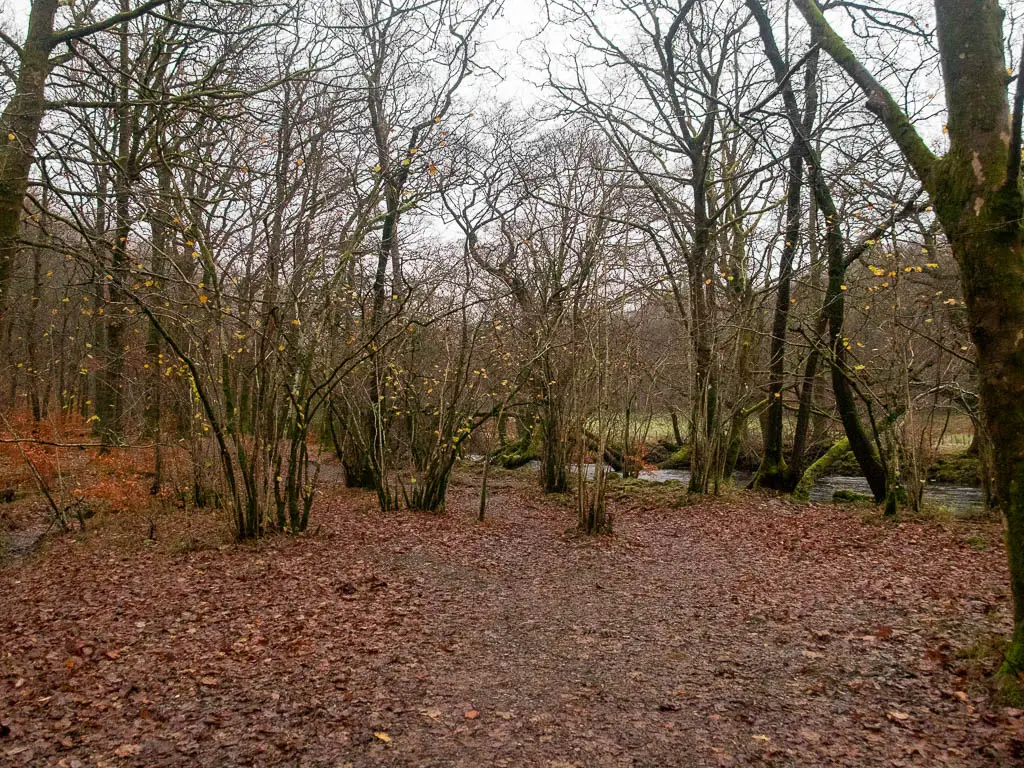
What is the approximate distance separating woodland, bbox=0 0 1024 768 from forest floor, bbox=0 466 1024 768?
0.04 m

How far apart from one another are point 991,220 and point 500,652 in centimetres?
413

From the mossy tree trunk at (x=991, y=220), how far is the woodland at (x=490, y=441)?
0.06 feet

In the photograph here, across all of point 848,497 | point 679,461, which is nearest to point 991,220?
point 848,497

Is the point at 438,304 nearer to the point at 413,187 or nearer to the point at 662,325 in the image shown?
the point at 413,187

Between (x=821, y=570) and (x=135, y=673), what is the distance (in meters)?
6.32

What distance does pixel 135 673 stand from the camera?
450 cm

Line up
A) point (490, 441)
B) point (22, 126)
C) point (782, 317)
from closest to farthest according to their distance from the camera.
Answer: point (22, 126) → point (490, 441) → point (782, 317)

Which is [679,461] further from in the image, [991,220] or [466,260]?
[991,220]

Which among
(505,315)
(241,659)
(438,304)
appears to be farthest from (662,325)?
(241,659)

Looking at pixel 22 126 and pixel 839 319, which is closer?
pixel 22 126

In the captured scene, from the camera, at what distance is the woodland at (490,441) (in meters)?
3.71

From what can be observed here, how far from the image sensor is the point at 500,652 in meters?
5.06

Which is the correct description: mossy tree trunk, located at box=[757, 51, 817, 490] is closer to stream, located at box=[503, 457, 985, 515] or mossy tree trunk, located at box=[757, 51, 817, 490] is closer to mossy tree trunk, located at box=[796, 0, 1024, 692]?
stream, located at box=[503, 457, 985, 515]

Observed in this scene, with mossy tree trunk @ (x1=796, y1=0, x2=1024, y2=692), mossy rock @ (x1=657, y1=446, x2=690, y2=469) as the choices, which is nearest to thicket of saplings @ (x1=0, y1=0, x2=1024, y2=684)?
mossy tree trunk @ (x1=796, y1=0, x2=1024, y2=692)
